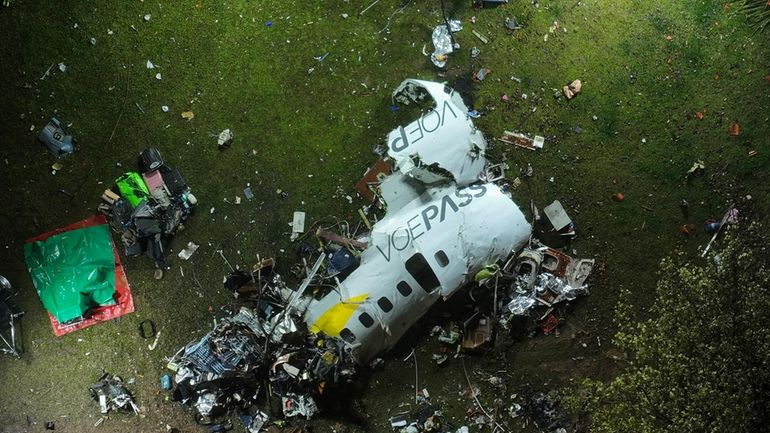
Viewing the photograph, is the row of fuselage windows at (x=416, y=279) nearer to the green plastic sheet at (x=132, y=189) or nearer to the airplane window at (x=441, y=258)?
the airplane window at (x=441, y=258)

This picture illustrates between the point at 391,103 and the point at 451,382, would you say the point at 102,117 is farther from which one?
the point at 451,382

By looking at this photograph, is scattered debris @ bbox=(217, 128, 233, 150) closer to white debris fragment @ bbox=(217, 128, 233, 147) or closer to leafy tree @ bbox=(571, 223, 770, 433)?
white debris fragment @ bbox=(217, 128, 233, 147)

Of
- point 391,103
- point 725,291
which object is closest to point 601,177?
point 725,291

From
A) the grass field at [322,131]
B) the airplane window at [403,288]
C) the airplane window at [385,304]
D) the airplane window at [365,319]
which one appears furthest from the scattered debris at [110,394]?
the airplane window at [403,288]

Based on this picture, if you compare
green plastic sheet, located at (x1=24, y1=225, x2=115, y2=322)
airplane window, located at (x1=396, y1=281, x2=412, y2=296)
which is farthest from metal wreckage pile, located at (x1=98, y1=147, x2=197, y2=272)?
airplane window, located at (x1=396, y1=281, x2=412, y2=296)

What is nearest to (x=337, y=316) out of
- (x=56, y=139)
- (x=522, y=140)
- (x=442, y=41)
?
(x=522, y=140)
